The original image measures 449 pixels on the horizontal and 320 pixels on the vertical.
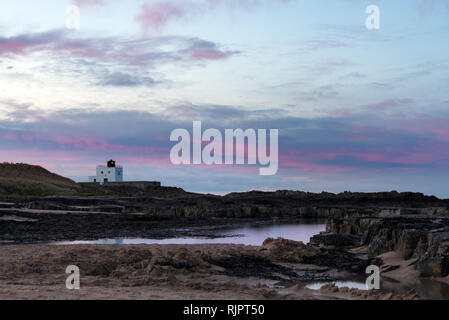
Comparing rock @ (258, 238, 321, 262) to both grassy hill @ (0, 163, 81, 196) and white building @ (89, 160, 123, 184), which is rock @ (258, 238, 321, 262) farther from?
white building @ (89, 160, 123, 184)

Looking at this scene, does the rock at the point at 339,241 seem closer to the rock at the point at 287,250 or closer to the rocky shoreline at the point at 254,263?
the rocky shoreline at the point at 254,263

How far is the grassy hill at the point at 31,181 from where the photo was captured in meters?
78.7

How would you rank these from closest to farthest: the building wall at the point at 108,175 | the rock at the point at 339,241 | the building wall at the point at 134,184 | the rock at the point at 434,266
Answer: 1. the rock at the point at 434,266
2. the rock at the point at 339,241
3. the building wall at the point at 134,184
4. the building wall at the point at 108,175

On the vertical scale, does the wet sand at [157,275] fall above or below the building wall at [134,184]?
below

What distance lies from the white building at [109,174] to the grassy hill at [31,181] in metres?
6.89

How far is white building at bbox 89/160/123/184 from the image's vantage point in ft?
359

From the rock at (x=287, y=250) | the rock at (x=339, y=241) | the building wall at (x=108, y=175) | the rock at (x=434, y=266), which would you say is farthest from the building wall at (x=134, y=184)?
the rock at (x=434, y=266)

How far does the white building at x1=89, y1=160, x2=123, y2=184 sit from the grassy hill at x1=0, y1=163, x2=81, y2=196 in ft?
22.6

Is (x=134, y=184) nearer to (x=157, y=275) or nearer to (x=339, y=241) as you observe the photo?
(x=339, y=241)

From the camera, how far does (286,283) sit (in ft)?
45.4

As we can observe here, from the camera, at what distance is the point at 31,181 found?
85.7m

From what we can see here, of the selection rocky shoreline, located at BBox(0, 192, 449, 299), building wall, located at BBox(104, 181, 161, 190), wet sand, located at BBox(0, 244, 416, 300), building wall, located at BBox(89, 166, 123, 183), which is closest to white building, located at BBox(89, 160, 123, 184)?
building wall, located at BBox(89, 166, 123, 183)
